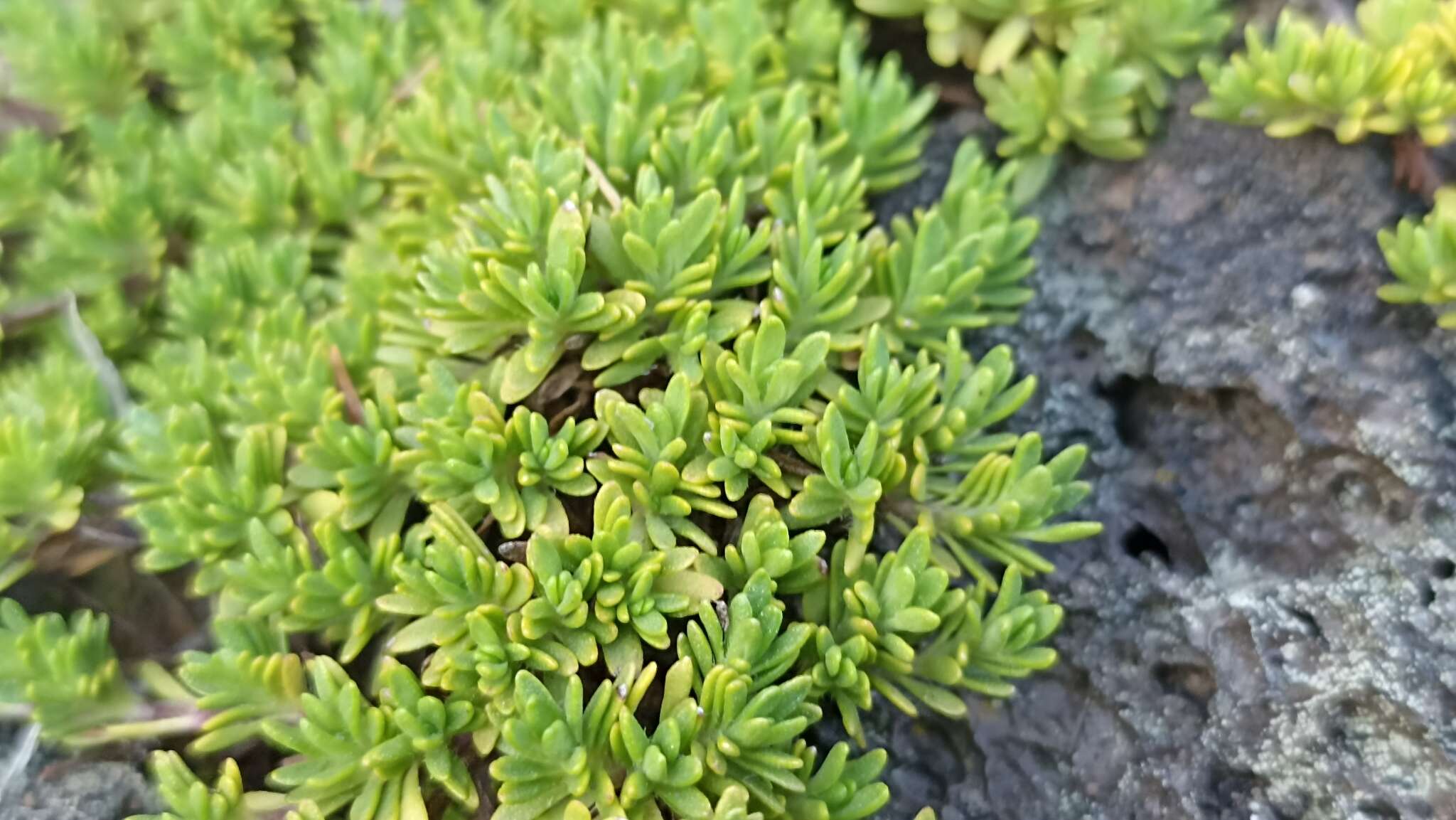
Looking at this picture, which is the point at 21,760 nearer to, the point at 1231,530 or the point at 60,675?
the point at 60,675

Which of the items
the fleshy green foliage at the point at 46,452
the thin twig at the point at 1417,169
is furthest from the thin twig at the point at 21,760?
the thin twig at the point at 1417,169

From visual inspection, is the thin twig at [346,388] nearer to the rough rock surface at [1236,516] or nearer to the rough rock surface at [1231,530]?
the rough rock surface at [1231,530]

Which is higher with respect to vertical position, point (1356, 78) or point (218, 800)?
point (1356, 78)

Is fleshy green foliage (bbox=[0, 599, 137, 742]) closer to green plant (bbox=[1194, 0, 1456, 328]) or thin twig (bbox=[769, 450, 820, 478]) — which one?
thin twig (bbox=[769, 450, 820, 478])

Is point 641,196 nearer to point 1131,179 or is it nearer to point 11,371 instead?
point 1131,179

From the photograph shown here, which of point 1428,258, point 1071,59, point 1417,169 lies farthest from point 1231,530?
point 1071,59

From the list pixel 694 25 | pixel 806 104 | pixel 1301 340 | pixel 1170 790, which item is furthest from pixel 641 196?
pixel 1170 790

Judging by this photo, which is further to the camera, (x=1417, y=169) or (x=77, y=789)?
(x=1417, y=169)
